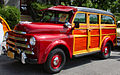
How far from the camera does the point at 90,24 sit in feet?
19.8

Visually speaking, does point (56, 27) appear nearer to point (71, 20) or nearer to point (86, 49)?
point (71, 20)

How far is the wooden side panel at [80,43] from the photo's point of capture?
17.9 ft

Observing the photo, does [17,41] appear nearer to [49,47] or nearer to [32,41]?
[32,41]

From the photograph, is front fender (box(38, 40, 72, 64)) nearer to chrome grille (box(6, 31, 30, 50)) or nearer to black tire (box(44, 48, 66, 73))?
black tire (box(44, 48, 66, 73))

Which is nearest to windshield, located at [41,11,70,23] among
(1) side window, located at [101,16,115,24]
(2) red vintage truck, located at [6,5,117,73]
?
(2) red vintage truck, located at [6,5,117,73]

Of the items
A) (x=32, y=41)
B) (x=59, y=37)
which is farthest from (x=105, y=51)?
(x=32, y=41)

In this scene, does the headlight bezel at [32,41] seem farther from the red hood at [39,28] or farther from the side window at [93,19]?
the side window at [93,19]

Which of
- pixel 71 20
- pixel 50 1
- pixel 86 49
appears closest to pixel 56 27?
pixel 71 20

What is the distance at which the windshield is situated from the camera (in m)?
5.47

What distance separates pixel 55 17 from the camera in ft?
18.7

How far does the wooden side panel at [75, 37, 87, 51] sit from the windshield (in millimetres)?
801

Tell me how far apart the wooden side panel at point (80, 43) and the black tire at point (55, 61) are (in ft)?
2.47

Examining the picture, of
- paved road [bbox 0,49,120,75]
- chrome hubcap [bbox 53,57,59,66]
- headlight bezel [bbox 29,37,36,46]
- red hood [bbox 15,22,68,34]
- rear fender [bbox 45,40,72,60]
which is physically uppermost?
red hood [bbox 15,22,68,34]

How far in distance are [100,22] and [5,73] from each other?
417 centimetres
